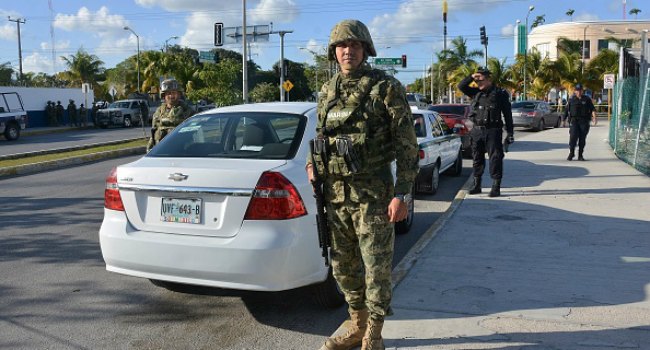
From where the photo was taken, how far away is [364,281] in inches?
140

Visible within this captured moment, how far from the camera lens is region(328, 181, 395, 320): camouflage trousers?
130 inches

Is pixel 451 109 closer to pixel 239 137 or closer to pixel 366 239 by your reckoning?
pixel 239 137

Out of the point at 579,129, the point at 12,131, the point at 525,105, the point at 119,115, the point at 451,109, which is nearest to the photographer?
the point at 579,129

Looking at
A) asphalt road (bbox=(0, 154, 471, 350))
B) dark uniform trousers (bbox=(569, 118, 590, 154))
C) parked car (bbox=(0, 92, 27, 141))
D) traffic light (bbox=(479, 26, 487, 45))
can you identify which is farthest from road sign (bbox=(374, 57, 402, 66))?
asphalt road (bbox=(0, 154, 471, 350))

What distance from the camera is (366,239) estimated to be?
3.32m

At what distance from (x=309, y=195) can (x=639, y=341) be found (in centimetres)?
221

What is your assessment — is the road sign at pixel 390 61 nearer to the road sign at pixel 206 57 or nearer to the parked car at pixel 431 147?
the road sign at pixel 206 57

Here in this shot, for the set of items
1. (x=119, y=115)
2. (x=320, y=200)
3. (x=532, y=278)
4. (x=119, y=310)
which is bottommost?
(x=119, y=310)

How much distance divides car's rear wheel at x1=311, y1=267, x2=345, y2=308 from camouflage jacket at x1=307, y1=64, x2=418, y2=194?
1140 mm

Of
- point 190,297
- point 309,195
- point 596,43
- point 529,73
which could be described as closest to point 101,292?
point 190,297

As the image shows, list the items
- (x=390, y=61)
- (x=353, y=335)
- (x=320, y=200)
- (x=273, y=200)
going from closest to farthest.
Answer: (x=320, y=200)
(x=353, y=335)
(x=273, y=200)
(x=390, y=61)

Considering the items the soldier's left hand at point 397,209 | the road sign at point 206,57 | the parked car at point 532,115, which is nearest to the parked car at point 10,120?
Answer: the road sign at point 206,57

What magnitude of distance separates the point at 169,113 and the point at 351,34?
211 inches

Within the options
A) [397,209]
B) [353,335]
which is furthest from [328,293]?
[397,209]
